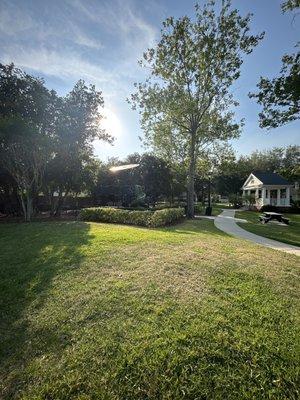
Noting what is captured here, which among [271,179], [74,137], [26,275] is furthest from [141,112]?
[271,179]

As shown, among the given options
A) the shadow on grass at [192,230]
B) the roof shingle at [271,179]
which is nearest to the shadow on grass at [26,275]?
the shadow on grass at [192,230]

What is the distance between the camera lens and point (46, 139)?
14.6m

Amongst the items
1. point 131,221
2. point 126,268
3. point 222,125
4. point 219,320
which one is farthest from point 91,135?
point 219,320

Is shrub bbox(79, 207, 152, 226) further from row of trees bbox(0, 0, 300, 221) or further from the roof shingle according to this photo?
the roof shingle

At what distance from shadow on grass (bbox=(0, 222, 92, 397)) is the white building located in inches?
1238

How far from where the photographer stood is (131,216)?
13375mm

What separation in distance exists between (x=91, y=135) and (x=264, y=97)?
11.7 m

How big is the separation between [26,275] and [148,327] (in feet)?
12.2

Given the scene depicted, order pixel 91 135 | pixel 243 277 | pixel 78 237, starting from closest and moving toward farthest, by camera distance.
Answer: pixel 243 277, pixel 78 237, pixel 91 135

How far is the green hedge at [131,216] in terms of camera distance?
12.9 metres

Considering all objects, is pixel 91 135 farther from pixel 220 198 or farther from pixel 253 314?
pixel 220 198

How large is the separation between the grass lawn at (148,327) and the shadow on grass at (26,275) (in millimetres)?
24

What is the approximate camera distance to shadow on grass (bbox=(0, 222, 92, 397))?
3.53 metres

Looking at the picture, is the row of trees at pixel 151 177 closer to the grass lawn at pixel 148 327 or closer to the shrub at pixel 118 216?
the shrub at pixel 118 216
